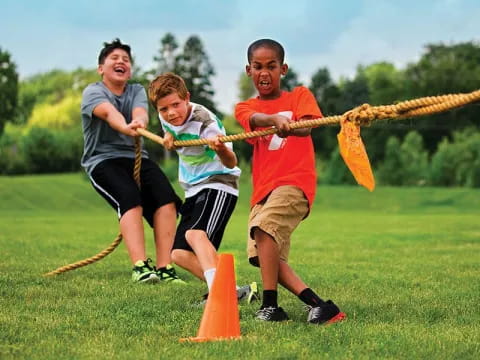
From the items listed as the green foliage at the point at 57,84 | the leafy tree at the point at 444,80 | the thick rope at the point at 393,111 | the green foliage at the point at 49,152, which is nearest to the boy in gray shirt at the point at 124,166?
the thick rope at the point at 393,111

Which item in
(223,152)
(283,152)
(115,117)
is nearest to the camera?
(283,152)

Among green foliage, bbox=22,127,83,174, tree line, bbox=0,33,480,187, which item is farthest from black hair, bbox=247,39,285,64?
green foliage, bbox=22,127,83,174

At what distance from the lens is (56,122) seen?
73.8 metres

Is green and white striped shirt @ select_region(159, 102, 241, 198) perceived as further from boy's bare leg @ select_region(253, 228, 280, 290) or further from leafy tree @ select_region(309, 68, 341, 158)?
leafy tree @ select_region(309, 68, 341, 158)

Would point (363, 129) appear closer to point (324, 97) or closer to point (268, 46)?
point (324, 97)

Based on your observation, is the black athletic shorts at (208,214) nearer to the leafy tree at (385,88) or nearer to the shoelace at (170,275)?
the shoelace at (170,275)

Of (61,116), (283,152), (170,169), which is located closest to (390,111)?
(283,152)

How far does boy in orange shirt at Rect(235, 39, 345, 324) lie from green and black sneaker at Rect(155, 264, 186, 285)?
72.0 inches

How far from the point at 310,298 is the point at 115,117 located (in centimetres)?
→ 289

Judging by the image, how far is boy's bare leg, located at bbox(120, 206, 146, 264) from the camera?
287 inches

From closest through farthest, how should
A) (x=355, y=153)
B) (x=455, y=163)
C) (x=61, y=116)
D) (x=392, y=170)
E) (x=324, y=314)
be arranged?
(x=355, y=153) < (x=324, y=314) < (x=455, y=163) < (x=392, y=170) < (x=61, y=116)

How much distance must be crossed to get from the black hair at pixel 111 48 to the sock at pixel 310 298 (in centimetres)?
348

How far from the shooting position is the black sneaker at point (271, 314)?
505 centimetres

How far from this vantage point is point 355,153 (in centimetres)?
445
